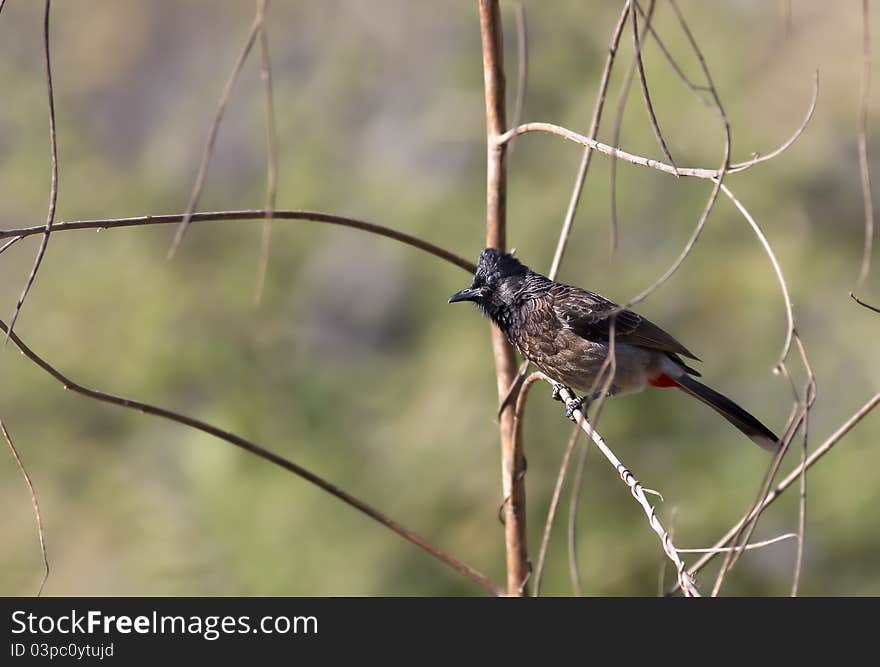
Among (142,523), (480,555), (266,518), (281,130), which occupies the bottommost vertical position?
(480,555)

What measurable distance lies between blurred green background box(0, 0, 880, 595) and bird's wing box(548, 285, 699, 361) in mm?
1070

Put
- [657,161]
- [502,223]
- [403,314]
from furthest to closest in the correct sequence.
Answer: [403,314]
[502,223]
[657,161]

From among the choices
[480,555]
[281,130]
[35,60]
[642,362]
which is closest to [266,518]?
[480,555]

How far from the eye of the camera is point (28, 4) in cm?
1130

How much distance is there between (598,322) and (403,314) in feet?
11.4

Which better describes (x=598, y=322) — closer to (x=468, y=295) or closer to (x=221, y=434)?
(x=468, y=295)

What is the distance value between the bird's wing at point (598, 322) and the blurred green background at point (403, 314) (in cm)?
107

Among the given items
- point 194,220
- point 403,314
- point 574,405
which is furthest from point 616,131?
point 403,314

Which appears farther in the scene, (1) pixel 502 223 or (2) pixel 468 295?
(2) pixel 468 295

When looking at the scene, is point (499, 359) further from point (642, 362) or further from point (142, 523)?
point (142, 523)

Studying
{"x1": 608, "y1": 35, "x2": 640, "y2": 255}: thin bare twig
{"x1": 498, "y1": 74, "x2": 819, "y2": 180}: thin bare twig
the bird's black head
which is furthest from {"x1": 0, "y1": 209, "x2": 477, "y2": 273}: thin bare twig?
the bird's black head

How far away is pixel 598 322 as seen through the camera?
4.39 metres

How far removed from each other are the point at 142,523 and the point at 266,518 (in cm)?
132


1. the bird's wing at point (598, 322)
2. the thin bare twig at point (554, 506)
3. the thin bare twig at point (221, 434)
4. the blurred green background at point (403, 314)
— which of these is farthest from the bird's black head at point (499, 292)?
the thin bare twig at point (554, 506)
